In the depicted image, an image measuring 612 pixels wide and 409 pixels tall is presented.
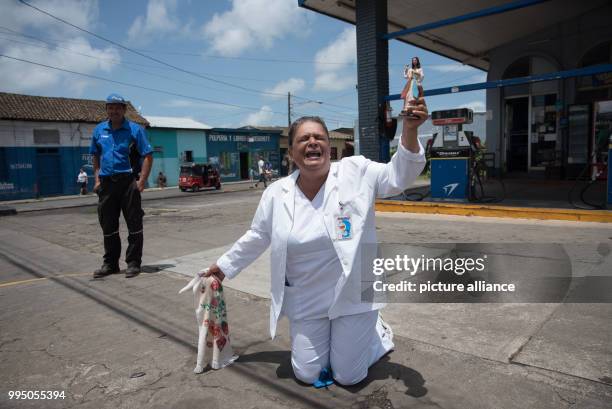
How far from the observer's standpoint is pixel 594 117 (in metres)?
12.6

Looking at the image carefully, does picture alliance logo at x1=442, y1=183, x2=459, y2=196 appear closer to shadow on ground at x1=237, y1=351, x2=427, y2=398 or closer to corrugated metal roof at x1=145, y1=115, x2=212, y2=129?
shadow on ground at x1=237, y1=351, x2=427, y2=398

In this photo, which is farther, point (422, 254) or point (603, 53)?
point (603, 53)

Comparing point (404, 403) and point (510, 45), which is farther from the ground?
point (510, 45)

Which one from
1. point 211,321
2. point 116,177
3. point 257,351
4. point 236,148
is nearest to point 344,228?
point 211,321

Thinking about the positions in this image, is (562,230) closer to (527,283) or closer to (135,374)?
(527,283)

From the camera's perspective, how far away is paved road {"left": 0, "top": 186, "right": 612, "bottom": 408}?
2.34 metres

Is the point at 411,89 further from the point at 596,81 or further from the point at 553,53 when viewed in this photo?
the point at 553,53

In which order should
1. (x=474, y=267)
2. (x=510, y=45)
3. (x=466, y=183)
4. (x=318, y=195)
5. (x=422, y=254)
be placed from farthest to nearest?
1. (x=510, y=45)
2. (x=466, y=183)
3. (x=422, y=254)
4. (x=474, y=267)
5. (x=318, y=195)

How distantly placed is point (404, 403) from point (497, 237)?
15.0 ft

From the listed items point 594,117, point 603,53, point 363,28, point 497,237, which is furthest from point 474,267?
point 603,53

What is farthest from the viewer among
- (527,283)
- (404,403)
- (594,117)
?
(594,117)

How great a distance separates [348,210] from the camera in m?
2.43

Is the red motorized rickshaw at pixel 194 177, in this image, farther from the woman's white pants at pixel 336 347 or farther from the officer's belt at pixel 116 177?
the woman's white pants at pixel 336 347

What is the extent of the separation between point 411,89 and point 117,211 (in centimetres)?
433
